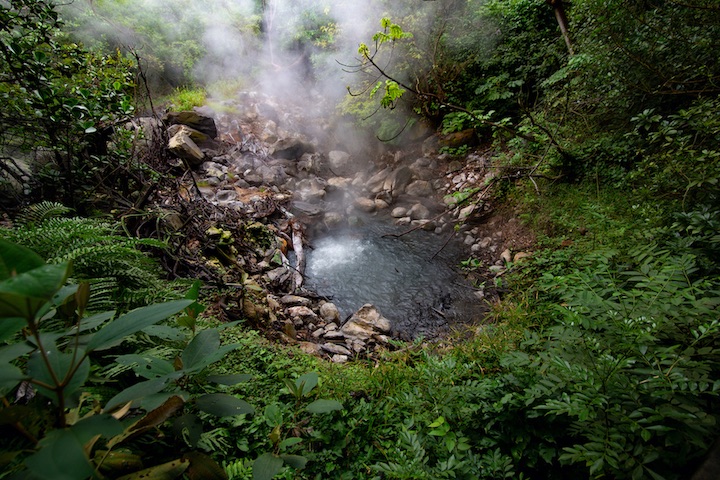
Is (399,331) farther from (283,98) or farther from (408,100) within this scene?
(283,98)

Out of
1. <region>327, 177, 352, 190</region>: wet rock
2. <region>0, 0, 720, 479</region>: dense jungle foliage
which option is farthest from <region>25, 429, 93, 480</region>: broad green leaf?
<region>327, 177, 352, 190</region>: wet rock

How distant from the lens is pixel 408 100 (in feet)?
23.9

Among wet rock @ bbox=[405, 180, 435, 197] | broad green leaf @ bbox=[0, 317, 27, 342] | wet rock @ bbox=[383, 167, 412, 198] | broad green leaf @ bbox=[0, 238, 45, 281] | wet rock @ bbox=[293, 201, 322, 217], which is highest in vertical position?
wet rock @ bbox=[383, 167, 412, 198]

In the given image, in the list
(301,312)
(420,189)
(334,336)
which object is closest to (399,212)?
(420,189)

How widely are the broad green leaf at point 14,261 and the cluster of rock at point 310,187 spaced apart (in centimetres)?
260

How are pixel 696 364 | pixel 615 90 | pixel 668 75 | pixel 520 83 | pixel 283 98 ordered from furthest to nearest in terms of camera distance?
pixel 283 98
pixel 520 83
pixel 615 90
pixel 668 75
pixel 696 364

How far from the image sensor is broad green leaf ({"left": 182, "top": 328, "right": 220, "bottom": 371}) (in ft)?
2.71

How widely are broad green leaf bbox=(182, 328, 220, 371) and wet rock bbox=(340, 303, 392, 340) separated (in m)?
2.54

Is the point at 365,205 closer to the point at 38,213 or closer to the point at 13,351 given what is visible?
the point at 38,213

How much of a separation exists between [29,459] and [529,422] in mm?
1599

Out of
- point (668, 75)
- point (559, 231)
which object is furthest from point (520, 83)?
point (559, 231)

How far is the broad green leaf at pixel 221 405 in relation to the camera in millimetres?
800

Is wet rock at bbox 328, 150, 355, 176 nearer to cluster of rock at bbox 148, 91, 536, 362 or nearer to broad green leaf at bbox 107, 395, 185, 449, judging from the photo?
cluster of rock at bbox 148, 91, 536, 362

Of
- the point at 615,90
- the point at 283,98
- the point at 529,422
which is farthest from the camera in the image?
the point at 283,98
